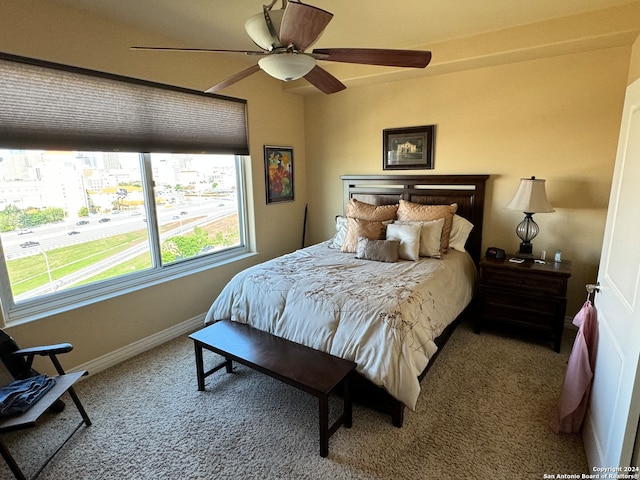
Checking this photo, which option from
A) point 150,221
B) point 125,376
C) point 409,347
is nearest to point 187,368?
point 125,376

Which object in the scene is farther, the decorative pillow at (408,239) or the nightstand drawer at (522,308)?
the decorative pillow at (408,239)

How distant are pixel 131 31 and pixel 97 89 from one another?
1.93 ft

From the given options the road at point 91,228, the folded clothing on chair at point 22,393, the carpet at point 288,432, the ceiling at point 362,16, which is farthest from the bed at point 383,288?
the ceiling at point 362,16

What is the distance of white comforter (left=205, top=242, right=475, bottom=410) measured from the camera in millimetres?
2010

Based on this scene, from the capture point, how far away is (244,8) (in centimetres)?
245

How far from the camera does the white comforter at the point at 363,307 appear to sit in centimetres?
201

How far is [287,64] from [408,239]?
1.93m

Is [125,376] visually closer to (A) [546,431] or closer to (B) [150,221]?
(B) [150,221]

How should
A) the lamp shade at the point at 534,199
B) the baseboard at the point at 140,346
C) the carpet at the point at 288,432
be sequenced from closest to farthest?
the carpet at the point at 288,432
the baseboard at the point at 140,346
the lamp shade at the point at 534,199

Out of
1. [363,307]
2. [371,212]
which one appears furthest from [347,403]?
[371,212]

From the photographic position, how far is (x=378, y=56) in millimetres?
1784

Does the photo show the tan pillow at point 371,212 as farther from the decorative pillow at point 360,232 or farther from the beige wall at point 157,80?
the beige wall at point 157,80

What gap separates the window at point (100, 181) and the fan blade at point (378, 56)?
6.04ft

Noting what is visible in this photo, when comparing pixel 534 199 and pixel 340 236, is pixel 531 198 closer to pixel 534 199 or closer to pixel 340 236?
pixel 534 199
